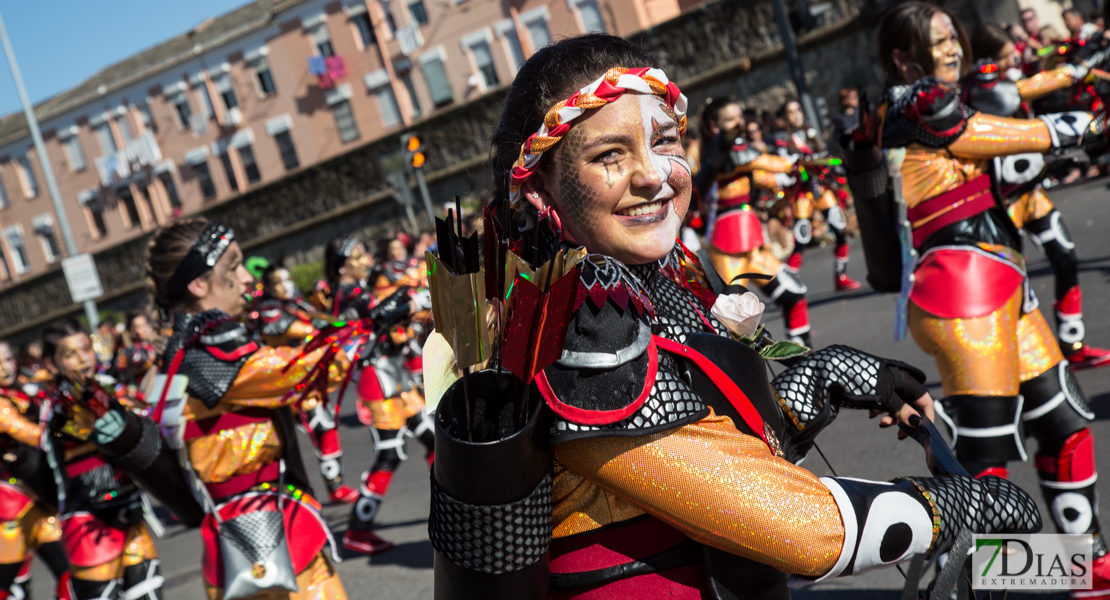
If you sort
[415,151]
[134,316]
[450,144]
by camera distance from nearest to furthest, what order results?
[134,316], [415,151], [450,144]

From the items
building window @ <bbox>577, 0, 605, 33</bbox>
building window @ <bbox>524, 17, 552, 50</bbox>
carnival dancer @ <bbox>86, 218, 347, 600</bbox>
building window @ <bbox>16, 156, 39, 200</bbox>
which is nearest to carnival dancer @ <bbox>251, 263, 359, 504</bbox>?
carnival dancer @ <bbox>86, 218, 347, 600</bbox>

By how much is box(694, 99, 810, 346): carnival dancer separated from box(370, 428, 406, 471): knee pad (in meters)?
2.98

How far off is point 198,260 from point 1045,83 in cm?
356

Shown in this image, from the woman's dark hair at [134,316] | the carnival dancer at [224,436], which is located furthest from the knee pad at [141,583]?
the woman's dark hair at [134,316]

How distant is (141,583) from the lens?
15.1ft

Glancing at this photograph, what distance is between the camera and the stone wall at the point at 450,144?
23094mm

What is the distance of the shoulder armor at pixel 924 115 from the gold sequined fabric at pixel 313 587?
259 centimetres

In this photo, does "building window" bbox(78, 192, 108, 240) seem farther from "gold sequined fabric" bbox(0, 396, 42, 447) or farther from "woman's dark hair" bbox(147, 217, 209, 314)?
"woman's dark hair" bbox(147, 217, 209, 314)

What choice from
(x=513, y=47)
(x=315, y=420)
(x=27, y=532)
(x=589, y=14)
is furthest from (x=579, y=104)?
(x=513, y=47)

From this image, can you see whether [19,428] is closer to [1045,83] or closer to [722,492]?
[722,492]

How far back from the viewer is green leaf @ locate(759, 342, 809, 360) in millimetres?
1985

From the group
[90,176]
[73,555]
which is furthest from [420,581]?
[90,176]

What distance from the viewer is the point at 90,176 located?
148 feet

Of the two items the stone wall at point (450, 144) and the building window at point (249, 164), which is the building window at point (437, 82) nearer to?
the stone wall at point (450, 144)
